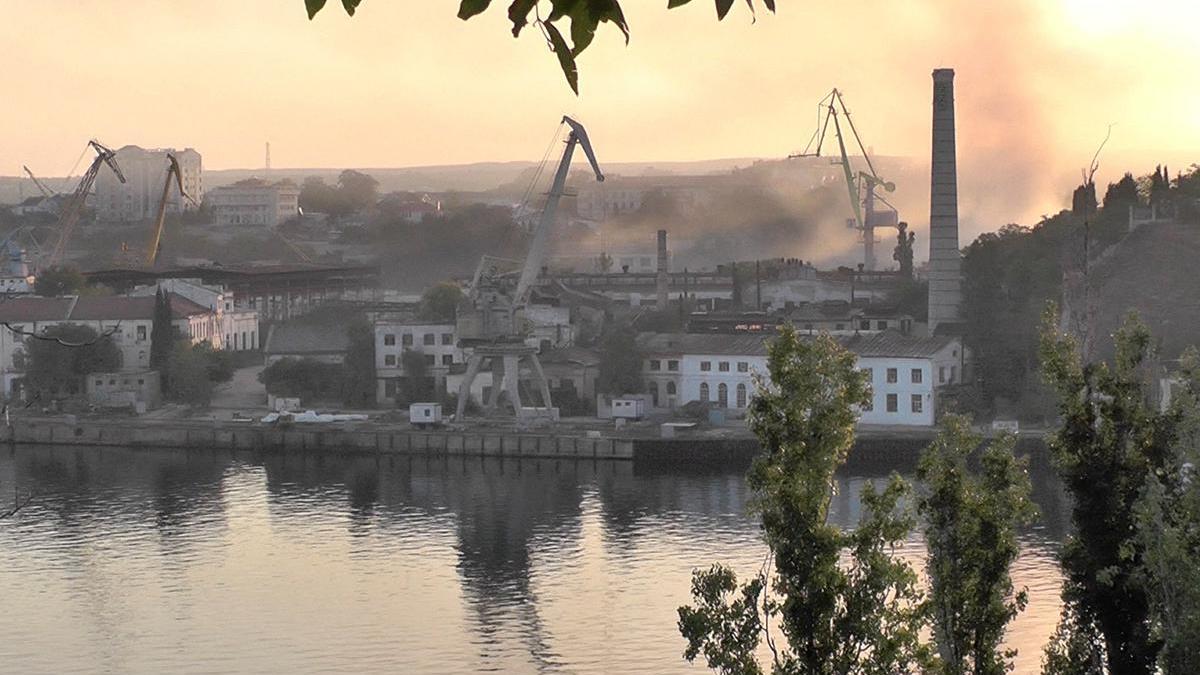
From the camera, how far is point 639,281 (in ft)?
62.7

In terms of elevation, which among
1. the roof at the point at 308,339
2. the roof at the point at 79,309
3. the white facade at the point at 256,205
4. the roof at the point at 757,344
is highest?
the white facade at the point at 256,205

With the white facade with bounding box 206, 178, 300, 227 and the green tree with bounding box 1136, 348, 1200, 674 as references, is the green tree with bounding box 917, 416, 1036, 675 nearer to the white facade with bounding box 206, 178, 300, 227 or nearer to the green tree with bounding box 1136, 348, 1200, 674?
the green tree with bounding box 1136, 348, 1200, 674

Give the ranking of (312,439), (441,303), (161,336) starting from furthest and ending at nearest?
(441,303) < (161,336) < (312,439)

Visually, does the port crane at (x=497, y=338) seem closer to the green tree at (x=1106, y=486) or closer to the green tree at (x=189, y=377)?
the green tree at (x=189, y=377)

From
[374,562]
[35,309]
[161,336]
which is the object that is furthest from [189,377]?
[374,562]

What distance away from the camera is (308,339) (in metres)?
16.0

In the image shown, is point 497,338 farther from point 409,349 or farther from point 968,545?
point 968,545

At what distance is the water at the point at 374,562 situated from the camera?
7270 millimetres

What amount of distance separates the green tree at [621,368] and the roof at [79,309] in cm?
358

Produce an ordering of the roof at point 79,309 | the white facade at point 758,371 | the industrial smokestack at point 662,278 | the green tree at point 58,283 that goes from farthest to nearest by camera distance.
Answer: the green tree at point 58,283
the industrial smokestack at point 662,278
the roof at point 79,309
the white facade at point 758,371

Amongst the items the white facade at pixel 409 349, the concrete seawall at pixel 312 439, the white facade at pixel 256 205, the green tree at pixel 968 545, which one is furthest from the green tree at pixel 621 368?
the white facade at pixel 256 205

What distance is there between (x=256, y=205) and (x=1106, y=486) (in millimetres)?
29352

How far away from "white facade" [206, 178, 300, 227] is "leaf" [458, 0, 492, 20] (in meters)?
30.6

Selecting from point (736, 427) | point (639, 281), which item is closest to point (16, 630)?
point (736, 427)
